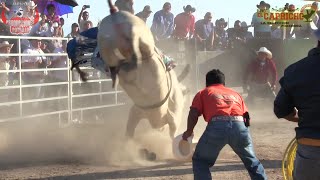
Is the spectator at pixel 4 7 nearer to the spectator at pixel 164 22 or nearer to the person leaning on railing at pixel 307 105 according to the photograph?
the spectator at pixel 164 22

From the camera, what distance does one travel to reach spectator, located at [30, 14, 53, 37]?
11195 mm

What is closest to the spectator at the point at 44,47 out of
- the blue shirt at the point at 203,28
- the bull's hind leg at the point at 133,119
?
the bull's hind leg at the point at 133,119

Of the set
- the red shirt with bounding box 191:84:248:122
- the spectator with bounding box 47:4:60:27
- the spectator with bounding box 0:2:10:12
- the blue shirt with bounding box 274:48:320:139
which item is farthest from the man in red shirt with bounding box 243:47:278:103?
the blue shirt with bounding box 274:48:320:139

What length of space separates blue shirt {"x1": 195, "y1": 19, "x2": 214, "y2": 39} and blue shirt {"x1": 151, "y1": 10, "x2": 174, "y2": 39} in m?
1.68

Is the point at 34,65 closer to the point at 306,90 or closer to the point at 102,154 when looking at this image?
the point at 102,154

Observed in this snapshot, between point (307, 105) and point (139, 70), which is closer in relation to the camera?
point (307, 105)

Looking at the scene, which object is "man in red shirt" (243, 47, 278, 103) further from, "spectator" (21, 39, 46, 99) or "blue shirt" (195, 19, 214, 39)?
"spectator" (21, 39, 46, 99)

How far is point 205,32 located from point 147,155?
8239 mm

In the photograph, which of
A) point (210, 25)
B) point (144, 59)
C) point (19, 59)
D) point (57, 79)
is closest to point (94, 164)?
point (144, 59)

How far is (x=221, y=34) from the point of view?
16.7 meters

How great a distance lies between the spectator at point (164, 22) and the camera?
13.7 m

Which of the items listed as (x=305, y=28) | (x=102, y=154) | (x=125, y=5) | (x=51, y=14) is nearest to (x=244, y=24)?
(x=305, y=28)

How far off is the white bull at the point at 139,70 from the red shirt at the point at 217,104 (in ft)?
2.70

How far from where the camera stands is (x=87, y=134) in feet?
33.2
